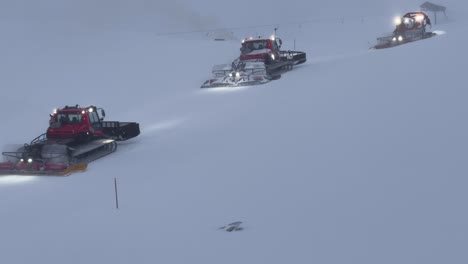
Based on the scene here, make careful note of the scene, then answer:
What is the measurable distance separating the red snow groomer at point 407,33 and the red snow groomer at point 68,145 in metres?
18.2

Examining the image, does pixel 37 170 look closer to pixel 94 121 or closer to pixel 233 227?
pixel 94 121

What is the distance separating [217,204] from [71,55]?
2031 cm

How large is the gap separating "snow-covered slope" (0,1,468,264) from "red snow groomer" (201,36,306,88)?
1.18 m

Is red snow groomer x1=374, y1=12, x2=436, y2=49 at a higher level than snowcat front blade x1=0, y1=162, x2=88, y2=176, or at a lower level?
higher

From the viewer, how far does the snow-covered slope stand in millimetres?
7531

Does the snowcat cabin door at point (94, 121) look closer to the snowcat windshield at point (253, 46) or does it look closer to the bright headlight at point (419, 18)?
the snowcat windshield at point (253, 46)

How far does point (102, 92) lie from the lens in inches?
902

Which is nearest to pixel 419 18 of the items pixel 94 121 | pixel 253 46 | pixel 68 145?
pixel 253 46

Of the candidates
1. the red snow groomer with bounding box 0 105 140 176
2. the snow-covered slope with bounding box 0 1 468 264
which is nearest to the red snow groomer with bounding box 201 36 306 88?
the snow-covered slope with bounding box 0 1 468 264

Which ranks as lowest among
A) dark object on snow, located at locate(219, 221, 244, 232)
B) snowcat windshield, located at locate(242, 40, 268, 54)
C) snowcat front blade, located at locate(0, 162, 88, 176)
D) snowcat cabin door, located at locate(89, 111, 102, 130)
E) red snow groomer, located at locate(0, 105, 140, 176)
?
dark object on snow, located at locate(219, 221, 244, 232)

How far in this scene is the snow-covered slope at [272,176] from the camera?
753 centimetres

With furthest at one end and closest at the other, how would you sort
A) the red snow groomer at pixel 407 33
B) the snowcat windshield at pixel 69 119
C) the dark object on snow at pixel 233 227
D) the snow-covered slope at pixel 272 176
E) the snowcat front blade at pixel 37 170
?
the red snow groomer at pixel 407 33 → the snowcat windshield at pixel 69 119 → the snowcat front blade at pixel 37 170 → the dark object on snow at pixel 233 227 → the snow-covered slope at pixel 272 176

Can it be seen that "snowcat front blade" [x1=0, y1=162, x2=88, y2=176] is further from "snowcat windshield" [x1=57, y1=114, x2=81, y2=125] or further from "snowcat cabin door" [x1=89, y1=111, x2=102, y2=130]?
"snowcat cabin door" [x1=89, y1=111, x2=102, y2=130]

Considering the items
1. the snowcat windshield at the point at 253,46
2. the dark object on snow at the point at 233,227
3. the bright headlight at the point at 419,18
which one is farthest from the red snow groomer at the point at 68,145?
the bright headlight at the point at 419,18
